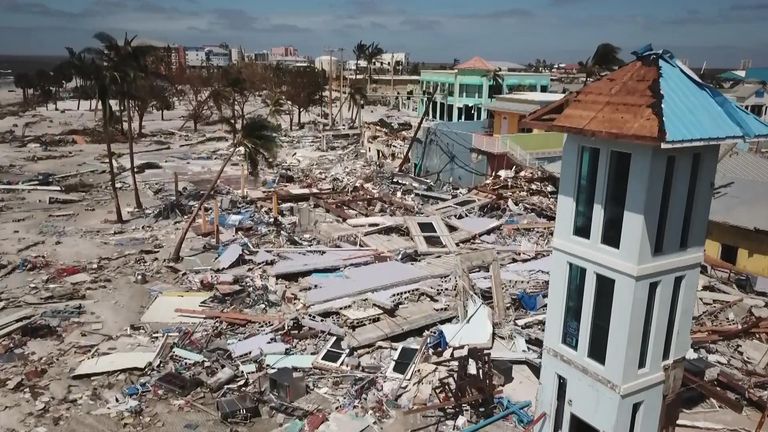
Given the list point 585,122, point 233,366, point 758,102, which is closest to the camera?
point 585,122

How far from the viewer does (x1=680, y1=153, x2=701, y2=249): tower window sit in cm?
733

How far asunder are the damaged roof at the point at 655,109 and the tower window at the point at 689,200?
0.47 meters

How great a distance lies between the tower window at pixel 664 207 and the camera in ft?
23.3

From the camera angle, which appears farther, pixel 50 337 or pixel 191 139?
pixel 191 139

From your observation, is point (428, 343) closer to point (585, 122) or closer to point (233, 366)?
point (233, 366)

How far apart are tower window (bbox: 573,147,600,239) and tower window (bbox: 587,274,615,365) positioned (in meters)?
0.68

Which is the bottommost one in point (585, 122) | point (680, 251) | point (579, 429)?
point (579, 429)

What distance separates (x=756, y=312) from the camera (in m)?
15.5

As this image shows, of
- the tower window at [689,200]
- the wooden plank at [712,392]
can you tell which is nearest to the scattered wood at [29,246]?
the wooden plank at [712,392]

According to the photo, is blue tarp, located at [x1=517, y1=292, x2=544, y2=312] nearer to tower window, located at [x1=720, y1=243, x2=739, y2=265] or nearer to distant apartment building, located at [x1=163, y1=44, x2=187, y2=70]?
tower window, located at [x1=720, y1=243, x2=739, y2=265]

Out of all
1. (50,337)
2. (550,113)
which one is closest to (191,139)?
(50,337)

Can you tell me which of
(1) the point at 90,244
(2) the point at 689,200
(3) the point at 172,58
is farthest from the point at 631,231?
(3) the point at 172,58

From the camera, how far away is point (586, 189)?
7.65 metres

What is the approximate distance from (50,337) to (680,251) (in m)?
14.1
